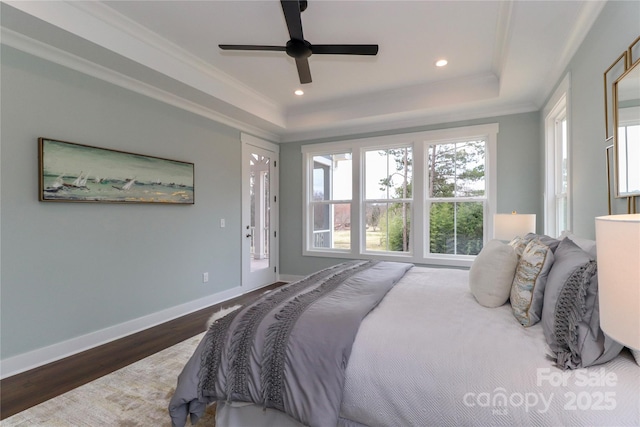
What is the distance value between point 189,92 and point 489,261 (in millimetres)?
3276

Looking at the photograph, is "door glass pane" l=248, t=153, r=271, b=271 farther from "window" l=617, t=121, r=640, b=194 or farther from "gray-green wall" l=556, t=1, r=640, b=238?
"window" l=617, t=121, r=640, b=194

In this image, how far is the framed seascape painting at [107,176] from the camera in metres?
2.36

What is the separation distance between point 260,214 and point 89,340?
2.86 meters

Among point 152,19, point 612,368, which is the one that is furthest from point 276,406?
point 152,19

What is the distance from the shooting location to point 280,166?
16.8 ft

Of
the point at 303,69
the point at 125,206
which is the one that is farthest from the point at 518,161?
the point at 125,206

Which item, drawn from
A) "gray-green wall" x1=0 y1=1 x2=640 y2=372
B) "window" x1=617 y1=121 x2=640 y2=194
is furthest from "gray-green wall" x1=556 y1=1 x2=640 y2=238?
"window" x1=617 y1=121 x2=640 y2=194

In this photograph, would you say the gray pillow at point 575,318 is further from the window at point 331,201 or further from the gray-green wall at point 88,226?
the window at point 331,201

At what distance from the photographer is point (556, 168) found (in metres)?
3.08

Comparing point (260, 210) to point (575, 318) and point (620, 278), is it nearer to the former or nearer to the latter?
point (575, 318)

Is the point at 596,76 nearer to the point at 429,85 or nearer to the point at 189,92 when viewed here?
the point at 429,85

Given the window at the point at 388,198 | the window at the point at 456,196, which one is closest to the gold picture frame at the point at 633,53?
the window at the point at 456,196

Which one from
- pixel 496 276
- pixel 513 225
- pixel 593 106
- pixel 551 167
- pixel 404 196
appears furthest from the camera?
pixel 404 196

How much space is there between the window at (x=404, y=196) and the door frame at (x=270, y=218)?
55 centimetres
